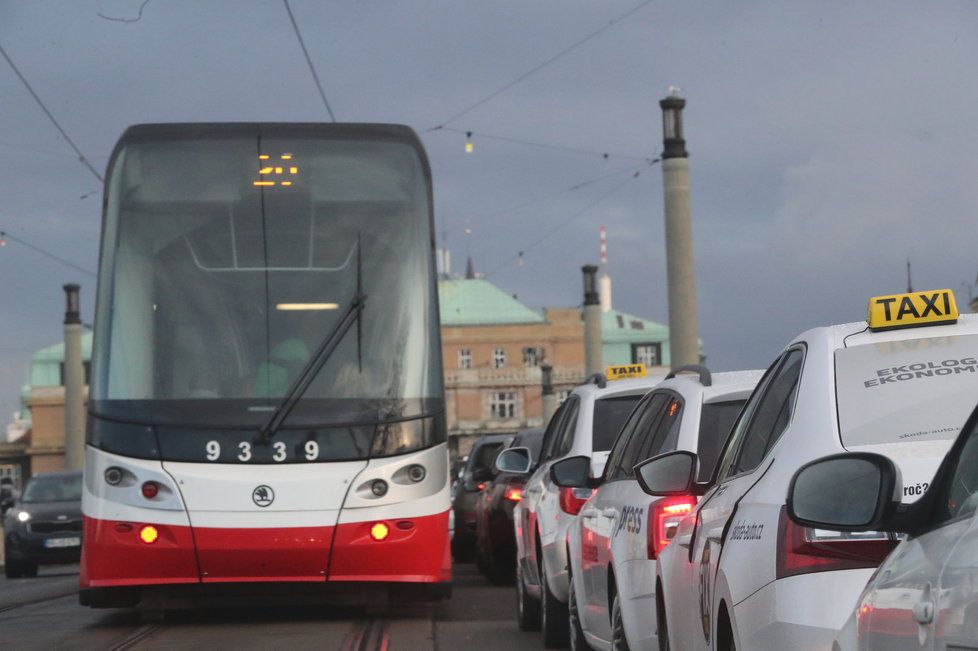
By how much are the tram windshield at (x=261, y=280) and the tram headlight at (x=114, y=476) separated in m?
0.41

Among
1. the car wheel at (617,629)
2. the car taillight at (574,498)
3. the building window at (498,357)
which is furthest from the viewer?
the building window at (498,357)

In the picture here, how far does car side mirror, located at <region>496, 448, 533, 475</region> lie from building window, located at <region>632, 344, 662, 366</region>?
10731cm

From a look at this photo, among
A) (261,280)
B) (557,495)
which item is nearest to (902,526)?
(557,495)

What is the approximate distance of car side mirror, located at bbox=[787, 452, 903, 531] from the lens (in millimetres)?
3750

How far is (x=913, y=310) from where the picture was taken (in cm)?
538

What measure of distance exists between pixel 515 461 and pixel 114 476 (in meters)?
2.85

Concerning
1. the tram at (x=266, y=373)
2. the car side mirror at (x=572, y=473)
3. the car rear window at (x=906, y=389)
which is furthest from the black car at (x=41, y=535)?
the car rear window at (x=906, y=389)

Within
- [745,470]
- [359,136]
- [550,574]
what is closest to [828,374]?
[745,470]

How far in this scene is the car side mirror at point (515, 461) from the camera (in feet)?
42.5

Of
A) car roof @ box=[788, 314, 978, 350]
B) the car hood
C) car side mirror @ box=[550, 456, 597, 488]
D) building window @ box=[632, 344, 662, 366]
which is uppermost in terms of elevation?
building window @ box=[632, 344, 662, 366]

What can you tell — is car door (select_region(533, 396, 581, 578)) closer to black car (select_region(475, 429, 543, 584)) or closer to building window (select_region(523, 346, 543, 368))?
black car (select_region(475, 429, 543, 584))

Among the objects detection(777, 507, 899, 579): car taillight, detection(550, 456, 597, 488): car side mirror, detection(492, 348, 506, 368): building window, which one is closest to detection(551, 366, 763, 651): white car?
detection(550, 456, 597, 488): car side mirror

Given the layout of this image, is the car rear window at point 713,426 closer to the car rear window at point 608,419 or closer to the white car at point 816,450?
the white car at point 816,450

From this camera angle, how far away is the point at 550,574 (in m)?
11.1
